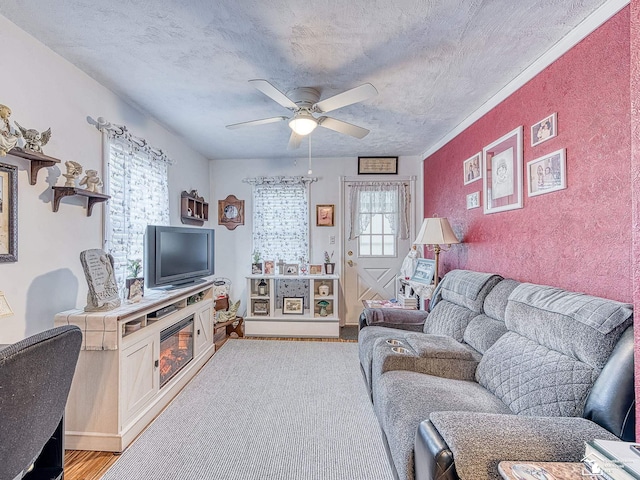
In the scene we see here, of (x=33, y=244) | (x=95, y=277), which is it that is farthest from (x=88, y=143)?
(x=95, y=277)

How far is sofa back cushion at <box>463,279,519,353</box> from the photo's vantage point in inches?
82.7

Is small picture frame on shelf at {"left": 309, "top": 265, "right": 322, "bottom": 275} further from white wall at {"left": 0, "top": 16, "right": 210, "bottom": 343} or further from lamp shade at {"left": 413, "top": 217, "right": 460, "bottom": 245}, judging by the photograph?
white wall at {"left": 0, "top": 16, "right": 210, "bottom": 343}

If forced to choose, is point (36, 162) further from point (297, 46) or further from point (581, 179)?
point (581, 179)

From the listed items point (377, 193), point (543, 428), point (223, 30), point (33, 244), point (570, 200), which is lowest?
point (543, 428)

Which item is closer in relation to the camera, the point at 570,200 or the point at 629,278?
the point at 629,278

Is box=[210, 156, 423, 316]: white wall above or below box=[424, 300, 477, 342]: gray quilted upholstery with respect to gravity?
above

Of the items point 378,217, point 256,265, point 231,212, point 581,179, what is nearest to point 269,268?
point 256,265

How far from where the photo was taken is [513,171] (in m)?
2.45

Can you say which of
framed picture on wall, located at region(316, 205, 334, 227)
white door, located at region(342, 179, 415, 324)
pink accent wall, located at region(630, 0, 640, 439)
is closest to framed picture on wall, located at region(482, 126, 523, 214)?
pink accent wall, located at region(630, 0, 640, 439)

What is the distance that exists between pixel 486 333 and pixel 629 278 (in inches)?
33.3

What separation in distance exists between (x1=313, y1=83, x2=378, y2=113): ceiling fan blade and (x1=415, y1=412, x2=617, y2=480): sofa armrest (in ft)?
6.00

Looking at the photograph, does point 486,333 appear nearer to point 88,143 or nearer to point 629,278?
point 629,278

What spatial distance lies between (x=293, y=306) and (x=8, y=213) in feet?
10.4

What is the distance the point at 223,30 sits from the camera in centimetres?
184
